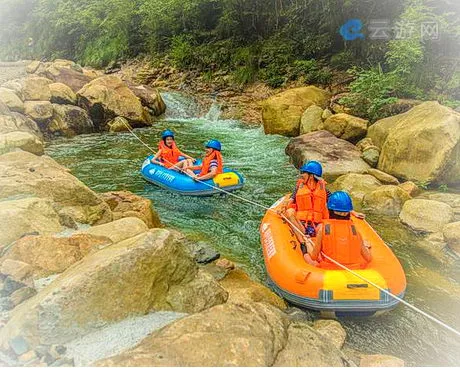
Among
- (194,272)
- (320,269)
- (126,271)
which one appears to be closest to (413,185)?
(320,269)

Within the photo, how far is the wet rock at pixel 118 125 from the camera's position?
11812 mm

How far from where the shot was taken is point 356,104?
986cm

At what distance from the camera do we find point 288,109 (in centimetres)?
1098

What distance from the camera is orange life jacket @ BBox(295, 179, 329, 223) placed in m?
4.91

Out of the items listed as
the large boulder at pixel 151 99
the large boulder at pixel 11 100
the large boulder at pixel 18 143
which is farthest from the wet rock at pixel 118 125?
the large boulder at pixel 18 143

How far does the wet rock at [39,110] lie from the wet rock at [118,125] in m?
1.70

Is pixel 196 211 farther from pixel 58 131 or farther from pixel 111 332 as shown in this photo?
pixel 58 131

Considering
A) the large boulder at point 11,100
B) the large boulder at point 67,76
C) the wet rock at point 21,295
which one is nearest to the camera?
the wet rock at point 21,295

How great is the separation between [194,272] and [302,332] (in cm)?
95

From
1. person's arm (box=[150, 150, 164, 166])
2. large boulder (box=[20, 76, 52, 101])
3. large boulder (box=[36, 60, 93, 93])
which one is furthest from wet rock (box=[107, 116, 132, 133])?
person's arm (box=[150, 150, 164, 166])

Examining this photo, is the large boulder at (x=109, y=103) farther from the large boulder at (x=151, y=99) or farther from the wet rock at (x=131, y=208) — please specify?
the wet rock at (x=131, y=208)

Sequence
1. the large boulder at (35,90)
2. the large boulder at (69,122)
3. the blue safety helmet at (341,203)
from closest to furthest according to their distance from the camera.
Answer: the blue safety helmet at (341,203)
the large boulder at (69,122)
the large boulder at (35,90)

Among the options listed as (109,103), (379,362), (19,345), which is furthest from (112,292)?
(109,103)

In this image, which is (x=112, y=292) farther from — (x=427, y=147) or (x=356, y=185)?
(x=427, y=147)
